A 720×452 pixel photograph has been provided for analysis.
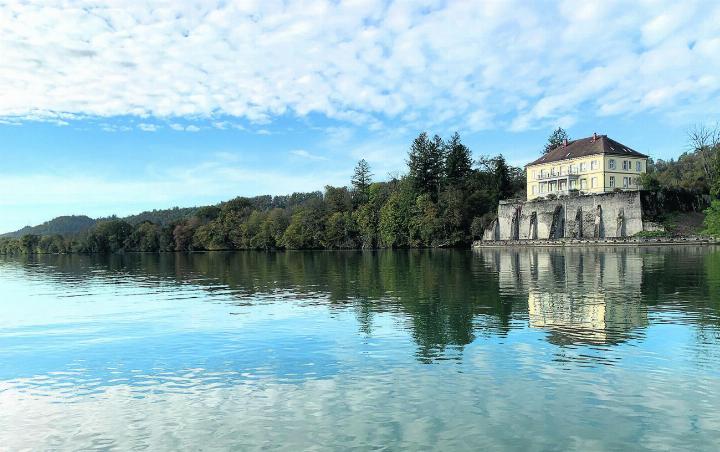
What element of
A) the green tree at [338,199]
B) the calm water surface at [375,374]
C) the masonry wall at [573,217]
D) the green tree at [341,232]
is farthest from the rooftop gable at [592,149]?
the calm water surface at [375,374]

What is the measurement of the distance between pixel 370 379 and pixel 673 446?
5.49 meters

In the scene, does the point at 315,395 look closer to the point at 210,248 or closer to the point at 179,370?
the point at 179,370

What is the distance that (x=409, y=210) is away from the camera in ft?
371

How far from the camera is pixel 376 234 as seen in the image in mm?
120312

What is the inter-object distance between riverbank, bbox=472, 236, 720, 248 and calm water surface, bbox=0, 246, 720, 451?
50.4 metres

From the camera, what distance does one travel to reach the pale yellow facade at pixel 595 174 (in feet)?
279

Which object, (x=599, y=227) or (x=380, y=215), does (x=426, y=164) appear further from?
(x=599, y=227)

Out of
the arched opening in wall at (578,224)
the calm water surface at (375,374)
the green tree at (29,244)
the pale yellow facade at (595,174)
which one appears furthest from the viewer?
the green tree at (29,244)

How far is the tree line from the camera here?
341 feet

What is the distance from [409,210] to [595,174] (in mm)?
38099

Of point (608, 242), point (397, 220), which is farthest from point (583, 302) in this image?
point (397, 220)

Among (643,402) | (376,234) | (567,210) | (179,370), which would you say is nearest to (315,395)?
(179,370)

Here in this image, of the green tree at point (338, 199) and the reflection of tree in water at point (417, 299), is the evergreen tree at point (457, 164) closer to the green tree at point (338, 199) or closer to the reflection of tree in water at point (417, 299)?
the green tree at point (338, 199)

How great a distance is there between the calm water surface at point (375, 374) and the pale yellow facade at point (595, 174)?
220ft
